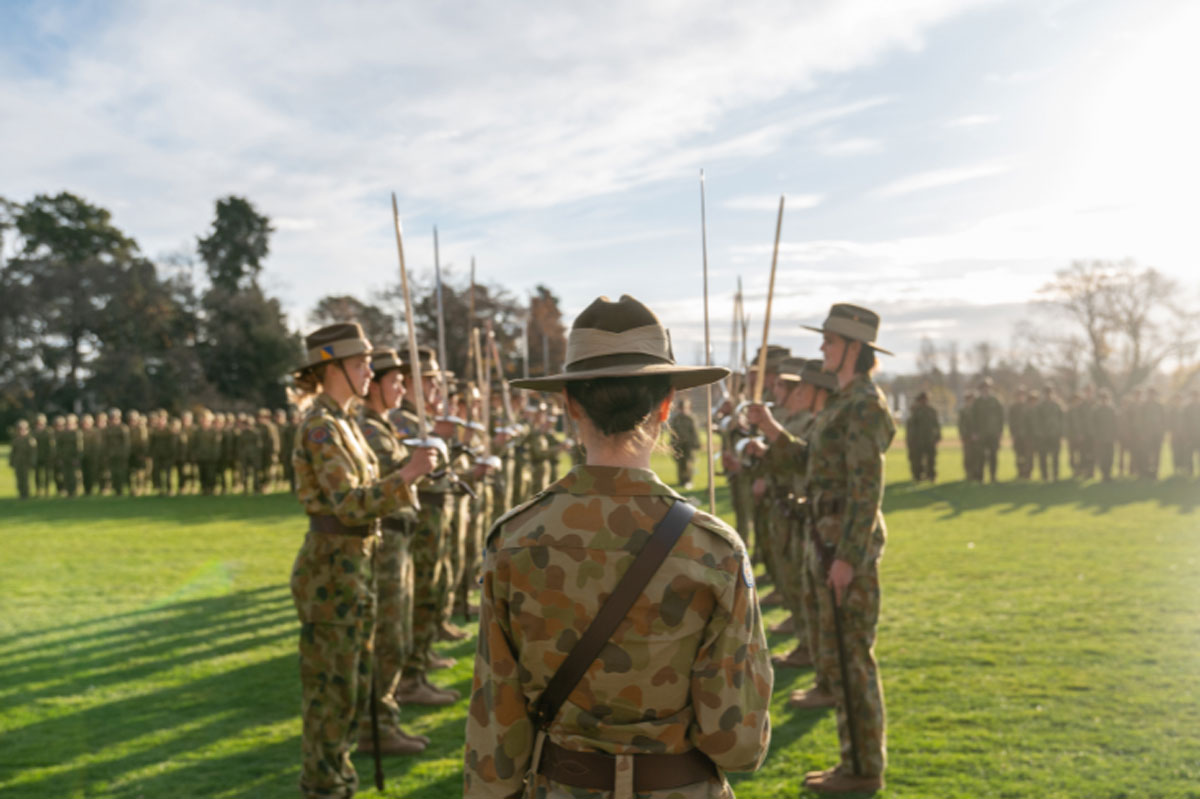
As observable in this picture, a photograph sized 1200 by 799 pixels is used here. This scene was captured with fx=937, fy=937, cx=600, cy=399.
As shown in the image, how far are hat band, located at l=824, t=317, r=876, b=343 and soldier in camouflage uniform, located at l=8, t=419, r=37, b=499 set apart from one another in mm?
28312

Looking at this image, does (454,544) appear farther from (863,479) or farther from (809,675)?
(863,479)

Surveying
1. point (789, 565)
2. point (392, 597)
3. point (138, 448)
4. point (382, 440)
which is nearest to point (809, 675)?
point (789, 565)

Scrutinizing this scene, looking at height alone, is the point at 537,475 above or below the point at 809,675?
above

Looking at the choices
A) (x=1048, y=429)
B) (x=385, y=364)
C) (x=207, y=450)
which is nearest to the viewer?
(x=385, y=364)

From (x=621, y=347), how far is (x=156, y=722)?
6.07 meters

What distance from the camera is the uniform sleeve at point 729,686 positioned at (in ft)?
7.32

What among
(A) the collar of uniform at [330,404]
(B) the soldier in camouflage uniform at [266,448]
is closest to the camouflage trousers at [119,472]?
(B) the soldier in camouflage uniform at [266,448]

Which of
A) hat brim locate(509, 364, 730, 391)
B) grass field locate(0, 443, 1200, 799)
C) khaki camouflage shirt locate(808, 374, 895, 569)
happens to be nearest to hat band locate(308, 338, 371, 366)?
grass field locate(0, 443, 1200, 799)

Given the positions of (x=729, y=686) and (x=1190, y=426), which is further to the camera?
(x=1190, y=426)

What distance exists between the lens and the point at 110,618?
407 inches

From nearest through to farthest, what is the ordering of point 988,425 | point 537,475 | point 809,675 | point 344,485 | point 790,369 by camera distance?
point 344,485 → point 809,675 → point 790,369 → point 537,475 → point 988,425

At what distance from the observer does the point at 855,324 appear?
5.36 metres

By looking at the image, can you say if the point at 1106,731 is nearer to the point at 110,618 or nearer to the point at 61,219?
the point at 110,618

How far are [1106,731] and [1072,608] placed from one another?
3945 mm
